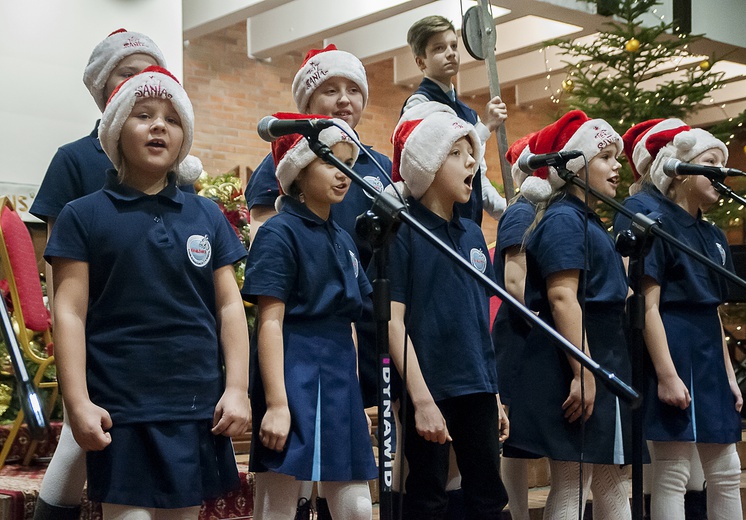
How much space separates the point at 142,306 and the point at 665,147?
6.78ft

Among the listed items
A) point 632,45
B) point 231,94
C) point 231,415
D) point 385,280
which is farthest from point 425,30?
point 231,94

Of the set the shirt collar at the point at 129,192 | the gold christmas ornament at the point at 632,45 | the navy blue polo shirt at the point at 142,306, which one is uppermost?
the gold christmas ornament at the point at 632,45

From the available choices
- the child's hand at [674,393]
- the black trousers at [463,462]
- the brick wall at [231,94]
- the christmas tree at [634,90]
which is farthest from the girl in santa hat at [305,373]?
the brick wall at [231,94]

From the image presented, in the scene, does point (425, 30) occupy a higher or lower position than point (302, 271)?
higher

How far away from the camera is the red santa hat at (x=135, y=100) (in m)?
2.11

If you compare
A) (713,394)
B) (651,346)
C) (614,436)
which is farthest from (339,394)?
(713,394)

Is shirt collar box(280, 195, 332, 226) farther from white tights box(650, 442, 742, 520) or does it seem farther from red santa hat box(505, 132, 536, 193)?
white tights box(650, 442, 742, 520)

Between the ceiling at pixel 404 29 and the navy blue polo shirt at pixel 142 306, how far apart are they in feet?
18.2

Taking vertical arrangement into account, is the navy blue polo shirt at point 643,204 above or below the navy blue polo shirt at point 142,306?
above

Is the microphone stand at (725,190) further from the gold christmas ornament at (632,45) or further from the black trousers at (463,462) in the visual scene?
the gold christmas ornament at (632,45)

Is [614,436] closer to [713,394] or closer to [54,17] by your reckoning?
[713,394]

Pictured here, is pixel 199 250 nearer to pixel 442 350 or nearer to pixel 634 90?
pixel 442 350

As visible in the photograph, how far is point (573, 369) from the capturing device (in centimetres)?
272

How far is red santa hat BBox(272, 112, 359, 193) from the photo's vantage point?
7.90 ft
